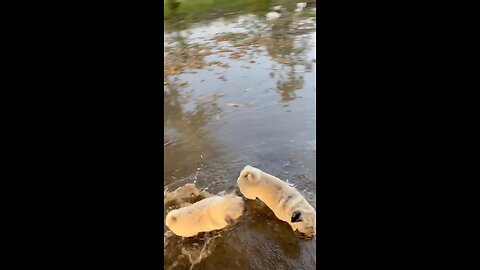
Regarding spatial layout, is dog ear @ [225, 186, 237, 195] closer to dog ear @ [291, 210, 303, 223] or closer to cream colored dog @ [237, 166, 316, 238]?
cream colored dog @ [237, 166, 316, 238]

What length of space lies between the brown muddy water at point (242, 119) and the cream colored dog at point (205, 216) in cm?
3

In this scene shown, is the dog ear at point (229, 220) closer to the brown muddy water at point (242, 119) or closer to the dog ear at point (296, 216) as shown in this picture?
the brown muddy water at point (242, 119)

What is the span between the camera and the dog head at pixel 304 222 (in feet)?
3.76

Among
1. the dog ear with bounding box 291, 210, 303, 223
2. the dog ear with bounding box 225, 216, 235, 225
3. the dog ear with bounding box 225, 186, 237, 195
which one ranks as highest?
the dog ear with bounding box 291, 210, 303, 223

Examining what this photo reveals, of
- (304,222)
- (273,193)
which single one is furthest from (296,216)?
(273,193)

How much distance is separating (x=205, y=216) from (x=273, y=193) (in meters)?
0.24

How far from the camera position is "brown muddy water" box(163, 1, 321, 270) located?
1144 mm

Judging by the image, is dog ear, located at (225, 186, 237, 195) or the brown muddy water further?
dog ear, located at (225, 186, 237, 195)

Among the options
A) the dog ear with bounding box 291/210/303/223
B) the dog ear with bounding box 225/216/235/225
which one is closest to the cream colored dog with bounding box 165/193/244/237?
the dog ear with bounding box 225/216/235/225

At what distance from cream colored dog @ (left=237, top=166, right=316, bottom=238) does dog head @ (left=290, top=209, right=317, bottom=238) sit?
13 millimetres

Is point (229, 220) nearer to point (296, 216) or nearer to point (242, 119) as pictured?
point (296, 216)

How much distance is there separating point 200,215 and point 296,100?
1.65ft

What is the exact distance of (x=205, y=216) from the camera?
1260 mm
